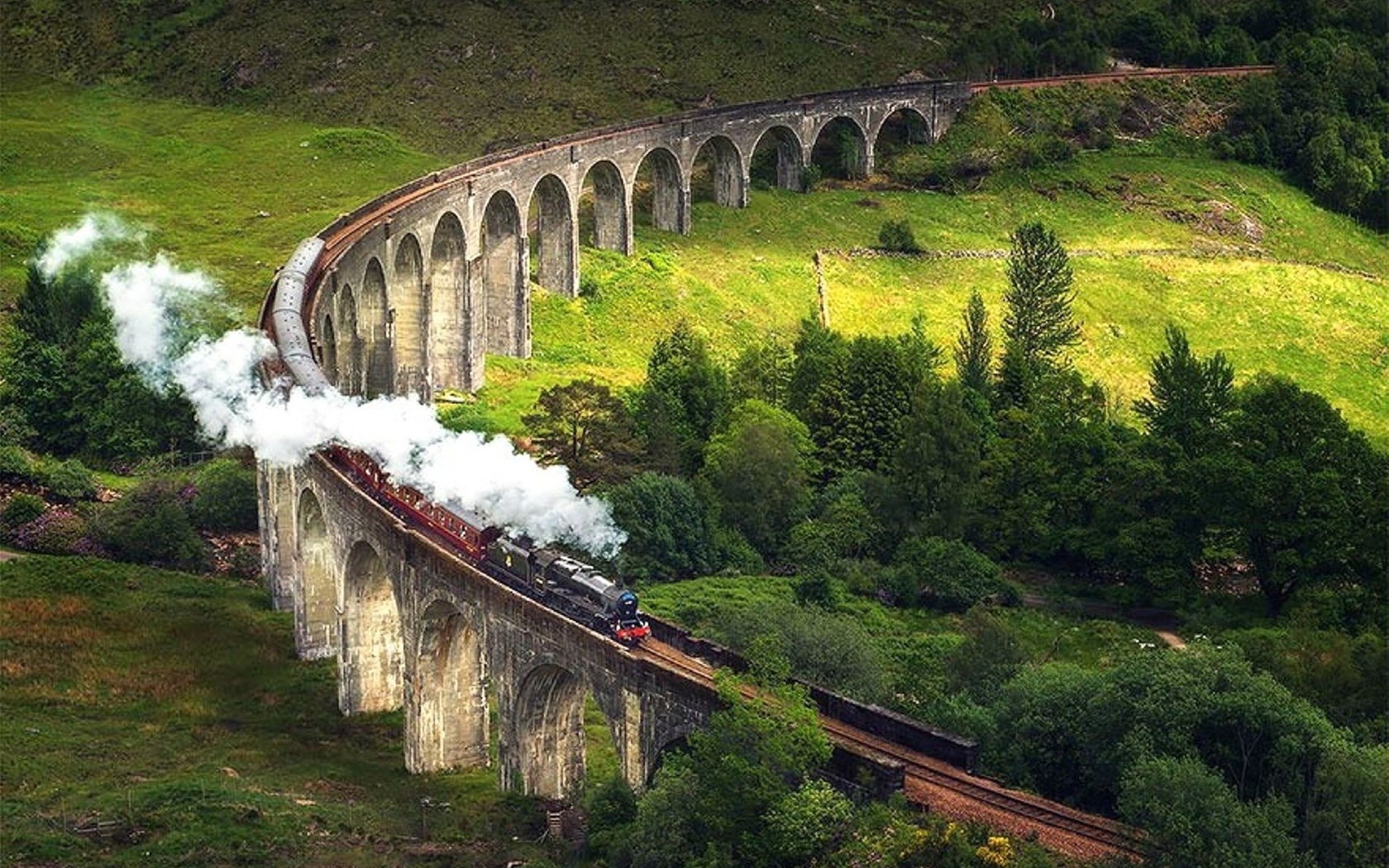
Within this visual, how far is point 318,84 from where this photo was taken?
15362cm

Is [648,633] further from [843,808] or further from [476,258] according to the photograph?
[476,258]

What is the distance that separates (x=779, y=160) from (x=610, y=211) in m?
21.1

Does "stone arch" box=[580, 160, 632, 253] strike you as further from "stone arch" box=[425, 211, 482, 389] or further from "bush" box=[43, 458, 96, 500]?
"bush" box=[43, 458, 96, 500]

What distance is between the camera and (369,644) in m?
74.2

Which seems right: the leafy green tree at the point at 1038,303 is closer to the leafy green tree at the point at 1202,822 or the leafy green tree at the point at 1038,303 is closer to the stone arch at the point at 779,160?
the stone arch at the point at 779,160

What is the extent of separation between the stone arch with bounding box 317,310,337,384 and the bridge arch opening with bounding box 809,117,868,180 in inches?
2306

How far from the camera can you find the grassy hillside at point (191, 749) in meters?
59.4

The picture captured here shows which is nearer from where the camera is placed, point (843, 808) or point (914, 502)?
point (843, 808)

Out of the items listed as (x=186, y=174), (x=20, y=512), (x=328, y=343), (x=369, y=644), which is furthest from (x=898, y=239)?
(x=369, y=644)

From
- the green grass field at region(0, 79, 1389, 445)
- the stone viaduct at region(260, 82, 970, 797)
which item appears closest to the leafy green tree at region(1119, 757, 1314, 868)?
the stone viaduct at region(260, 82, 970, 797)

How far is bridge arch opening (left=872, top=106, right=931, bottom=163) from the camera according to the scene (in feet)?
489

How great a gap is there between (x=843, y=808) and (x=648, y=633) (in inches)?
431

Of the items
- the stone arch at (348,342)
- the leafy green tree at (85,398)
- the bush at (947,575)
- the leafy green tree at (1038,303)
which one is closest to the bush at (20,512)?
the leafy green tree at (85,398)

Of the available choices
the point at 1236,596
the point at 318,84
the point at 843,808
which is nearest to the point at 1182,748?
the point at 843,808
